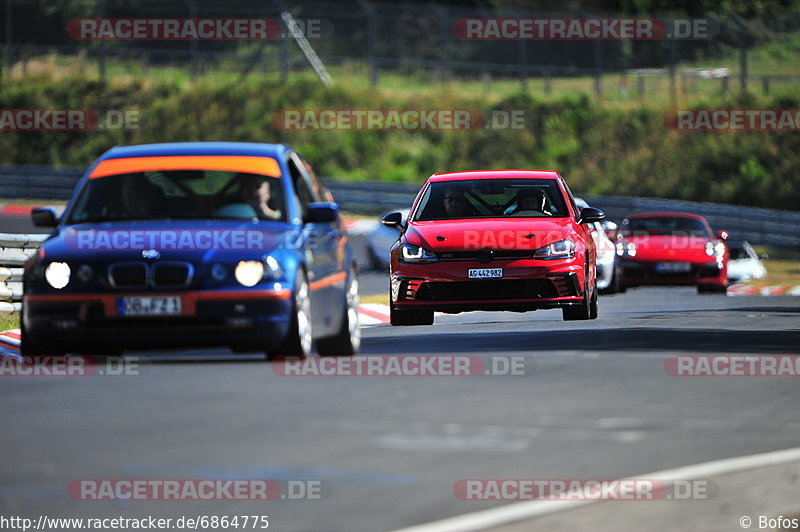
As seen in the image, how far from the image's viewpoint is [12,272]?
13289 mm

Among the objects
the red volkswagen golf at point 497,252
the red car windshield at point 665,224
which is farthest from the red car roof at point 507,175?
the red car windshield at point 665,224

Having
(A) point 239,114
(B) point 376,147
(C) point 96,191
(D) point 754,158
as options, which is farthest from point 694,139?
(C) point 96,191

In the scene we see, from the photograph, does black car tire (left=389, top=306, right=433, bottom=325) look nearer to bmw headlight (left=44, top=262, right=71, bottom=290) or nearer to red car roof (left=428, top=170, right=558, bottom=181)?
red car roof (left=428, top=170, right=558, bottom=181)

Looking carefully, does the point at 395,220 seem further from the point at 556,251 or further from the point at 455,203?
the point at 556,251

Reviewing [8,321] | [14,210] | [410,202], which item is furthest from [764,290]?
[8,321]

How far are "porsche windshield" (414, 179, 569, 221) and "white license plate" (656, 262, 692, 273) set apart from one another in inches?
462

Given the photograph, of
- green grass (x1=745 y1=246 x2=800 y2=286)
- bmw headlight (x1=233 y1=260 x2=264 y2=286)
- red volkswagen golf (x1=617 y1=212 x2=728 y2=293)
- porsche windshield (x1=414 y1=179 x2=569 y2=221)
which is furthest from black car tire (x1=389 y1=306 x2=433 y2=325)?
green grass (x1=745 y1=246 x2=800 y2=286)

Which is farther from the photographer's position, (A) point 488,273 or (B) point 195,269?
(A) point 488,273

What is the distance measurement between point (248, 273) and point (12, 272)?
7.97m

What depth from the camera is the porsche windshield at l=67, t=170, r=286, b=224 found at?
6.18m

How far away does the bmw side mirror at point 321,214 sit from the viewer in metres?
6.44

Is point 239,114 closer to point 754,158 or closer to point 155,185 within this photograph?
point 754,158

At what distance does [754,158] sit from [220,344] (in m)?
47.7

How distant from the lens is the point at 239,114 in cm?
5778
